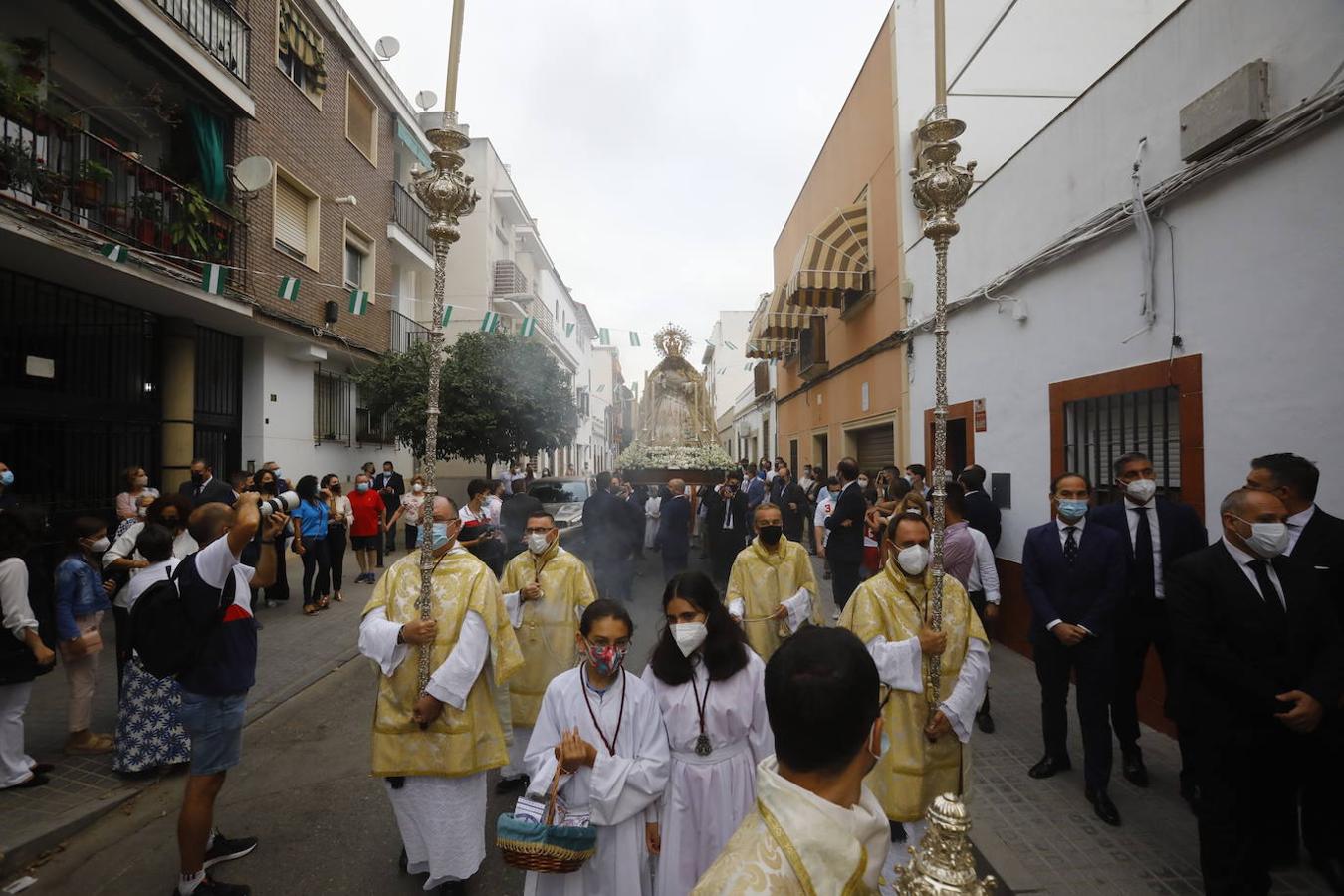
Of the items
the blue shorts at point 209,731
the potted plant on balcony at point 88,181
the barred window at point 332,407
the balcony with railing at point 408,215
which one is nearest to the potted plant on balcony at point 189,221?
the potted plant on balcony at point 88,181

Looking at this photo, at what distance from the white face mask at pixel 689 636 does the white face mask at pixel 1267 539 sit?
2365 mm

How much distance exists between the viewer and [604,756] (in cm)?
254

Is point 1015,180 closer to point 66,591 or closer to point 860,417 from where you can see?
point 860,417

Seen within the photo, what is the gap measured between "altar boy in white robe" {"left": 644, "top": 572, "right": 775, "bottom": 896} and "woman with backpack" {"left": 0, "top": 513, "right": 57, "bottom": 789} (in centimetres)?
363

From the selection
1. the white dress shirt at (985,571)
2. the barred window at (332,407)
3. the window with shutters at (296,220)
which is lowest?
the white dress shirt at (985,571)

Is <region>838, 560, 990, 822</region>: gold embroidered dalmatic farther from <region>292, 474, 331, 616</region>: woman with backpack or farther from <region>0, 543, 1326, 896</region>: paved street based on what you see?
<region>292, 474, 331, 616</region>: woman with backpack

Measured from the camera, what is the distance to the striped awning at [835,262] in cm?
1187

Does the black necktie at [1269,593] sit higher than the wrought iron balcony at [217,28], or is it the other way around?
the wrought iron balcony at [217,28]

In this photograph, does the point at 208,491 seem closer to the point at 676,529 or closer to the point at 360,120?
the point at 676,529

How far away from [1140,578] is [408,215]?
1785cm

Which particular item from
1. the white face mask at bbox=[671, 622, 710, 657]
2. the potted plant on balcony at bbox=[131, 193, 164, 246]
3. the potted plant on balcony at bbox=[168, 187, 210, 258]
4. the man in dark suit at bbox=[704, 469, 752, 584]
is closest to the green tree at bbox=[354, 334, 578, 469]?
the potted plant on balcony at bbox=[168, 187, 210, 258]

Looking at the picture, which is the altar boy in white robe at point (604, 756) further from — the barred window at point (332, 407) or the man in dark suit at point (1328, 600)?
the barred window at point (332, 407)

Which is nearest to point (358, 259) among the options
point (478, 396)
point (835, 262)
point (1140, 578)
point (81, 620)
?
point (478, 396)

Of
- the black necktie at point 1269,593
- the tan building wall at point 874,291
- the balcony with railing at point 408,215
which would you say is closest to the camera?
the black necktie at point 1269,593
